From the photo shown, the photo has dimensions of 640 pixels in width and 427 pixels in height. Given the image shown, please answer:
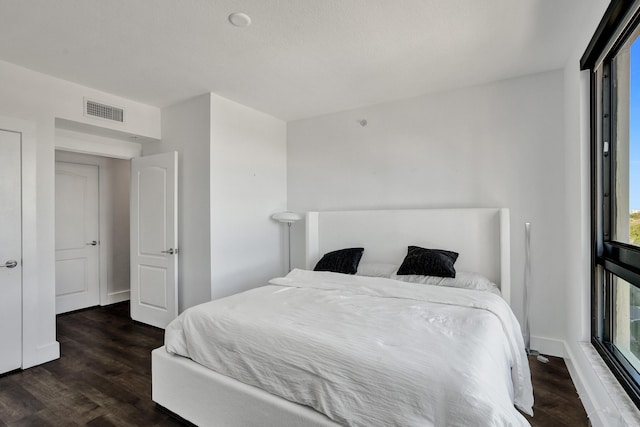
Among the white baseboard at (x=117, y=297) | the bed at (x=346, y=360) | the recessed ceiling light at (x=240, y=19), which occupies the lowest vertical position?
the white baseboard at (x=117, y=297)

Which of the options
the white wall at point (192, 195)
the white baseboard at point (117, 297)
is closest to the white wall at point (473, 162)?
the white wall at point (192, 195)

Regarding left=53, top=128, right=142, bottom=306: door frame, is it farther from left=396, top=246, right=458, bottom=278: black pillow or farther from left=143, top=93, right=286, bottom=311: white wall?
left=396, top=246, right=458, bottom=278: black pillow

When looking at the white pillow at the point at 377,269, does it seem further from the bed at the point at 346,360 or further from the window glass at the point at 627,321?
the window glass at the point at 627,321

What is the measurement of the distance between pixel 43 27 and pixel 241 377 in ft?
8.74

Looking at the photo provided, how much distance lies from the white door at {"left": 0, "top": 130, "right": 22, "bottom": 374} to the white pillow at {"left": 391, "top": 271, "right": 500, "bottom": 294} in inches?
131

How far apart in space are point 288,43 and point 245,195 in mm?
1870

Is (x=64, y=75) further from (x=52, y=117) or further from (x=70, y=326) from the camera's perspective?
(x=70, y=326)

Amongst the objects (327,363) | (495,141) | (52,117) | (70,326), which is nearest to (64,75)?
(52,117)

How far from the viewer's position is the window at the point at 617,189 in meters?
1.75

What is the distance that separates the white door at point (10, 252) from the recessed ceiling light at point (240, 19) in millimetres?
2126

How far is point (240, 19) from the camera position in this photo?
84.9 inches

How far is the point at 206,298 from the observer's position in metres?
3.46

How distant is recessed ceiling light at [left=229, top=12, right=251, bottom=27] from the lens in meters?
2.11

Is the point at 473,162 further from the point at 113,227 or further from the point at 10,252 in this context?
the point at 113,227
